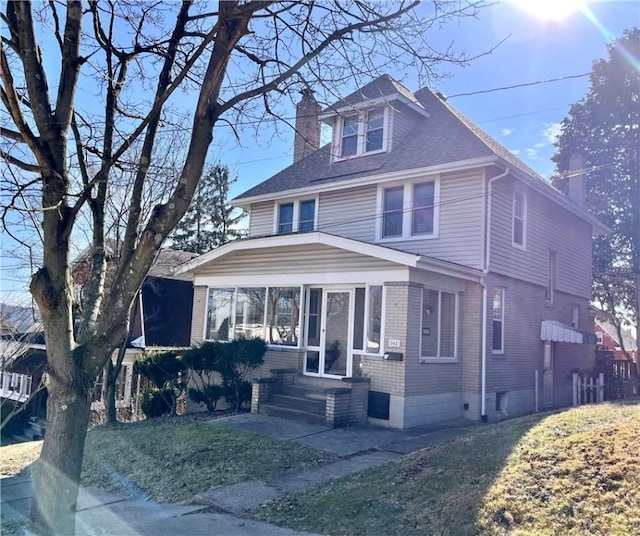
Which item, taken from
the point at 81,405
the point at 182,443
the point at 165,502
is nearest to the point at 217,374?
the point at 182,443

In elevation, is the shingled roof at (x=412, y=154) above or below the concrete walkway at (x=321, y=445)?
above

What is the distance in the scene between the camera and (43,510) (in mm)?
4551

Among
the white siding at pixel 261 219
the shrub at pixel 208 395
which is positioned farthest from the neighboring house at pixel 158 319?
the shrub at pixel 208 395

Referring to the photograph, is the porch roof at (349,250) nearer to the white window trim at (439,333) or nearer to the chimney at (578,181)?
the white window trim at (439,333)

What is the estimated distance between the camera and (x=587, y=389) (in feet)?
58.9

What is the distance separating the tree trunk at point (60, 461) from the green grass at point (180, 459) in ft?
10.1

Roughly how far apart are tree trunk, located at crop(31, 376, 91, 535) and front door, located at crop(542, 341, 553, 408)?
48.8 feet

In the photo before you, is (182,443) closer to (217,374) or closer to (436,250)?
(217,374)

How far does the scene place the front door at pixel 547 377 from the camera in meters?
16.7

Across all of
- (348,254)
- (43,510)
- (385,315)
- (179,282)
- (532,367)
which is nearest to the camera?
(43,510)

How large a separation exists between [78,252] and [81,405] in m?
10.8

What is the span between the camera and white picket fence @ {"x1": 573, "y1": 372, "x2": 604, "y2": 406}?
17.3 meters

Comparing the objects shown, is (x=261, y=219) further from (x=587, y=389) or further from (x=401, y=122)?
(x=587, y=389)

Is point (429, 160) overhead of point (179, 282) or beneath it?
overhead
